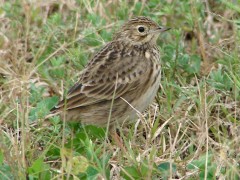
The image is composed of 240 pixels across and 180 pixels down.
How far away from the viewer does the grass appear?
5395mm

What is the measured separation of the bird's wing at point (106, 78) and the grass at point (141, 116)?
24 centimetres

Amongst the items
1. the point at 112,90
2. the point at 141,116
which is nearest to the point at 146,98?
the point at 112,90

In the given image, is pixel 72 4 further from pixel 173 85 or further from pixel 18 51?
pixel 173 85

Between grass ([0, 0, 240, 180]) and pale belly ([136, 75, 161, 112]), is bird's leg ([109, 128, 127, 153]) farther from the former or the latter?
pale belly ([136, 75, 161, 112])

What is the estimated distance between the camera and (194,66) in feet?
23.6

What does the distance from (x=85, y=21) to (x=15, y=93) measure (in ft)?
5.16

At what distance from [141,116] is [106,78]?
22.6 inches

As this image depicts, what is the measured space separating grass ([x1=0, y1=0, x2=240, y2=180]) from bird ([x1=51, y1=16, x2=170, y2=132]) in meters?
0.14

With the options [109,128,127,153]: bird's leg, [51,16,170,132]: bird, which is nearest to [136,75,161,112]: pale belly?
[51,16,170,132]: bird

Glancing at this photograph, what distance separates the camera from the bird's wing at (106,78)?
625cm

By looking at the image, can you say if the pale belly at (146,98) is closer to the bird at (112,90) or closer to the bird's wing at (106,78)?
the bird at (112,90)

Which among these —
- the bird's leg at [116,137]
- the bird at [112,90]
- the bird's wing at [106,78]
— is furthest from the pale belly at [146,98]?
the bird's leg at [116,137]

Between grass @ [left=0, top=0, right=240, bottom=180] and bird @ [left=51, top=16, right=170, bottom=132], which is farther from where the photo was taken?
bird @ [left=51, top=16, right=170, bottom=132]

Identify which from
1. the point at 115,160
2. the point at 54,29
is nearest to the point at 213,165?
the point at 115,160
